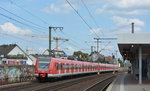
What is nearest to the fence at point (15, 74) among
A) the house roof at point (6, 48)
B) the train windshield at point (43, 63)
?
the train windshield at point (43, 63)

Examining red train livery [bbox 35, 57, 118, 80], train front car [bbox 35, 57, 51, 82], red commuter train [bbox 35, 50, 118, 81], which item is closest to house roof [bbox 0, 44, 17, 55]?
red train livery [bbox 35, 57, 118, 80]

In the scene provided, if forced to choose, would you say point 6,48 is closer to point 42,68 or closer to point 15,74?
point 15,74

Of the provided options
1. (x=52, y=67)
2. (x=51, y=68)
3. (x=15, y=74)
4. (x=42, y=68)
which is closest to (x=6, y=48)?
(x=15, y=74)

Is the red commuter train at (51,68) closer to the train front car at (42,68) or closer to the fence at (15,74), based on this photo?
the train front car at (42,68)

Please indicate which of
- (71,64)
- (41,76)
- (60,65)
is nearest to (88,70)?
(71,64)

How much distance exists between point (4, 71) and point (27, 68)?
697cm

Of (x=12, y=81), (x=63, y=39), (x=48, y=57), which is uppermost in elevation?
(x=63, y=39)

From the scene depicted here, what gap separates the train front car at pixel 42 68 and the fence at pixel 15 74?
210 centimetres

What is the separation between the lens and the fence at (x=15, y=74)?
1202 inches

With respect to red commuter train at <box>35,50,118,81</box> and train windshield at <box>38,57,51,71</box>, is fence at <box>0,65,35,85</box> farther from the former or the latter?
train windshield at <box>38,57,51,71</box>

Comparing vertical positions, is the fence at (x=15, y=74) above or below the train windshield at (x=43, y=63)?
below

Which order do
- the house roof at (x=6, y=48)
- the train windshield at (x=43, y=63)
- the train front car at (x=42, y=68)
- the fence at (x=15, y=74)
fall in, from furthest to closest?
the house roof at (x=6, y=48) < the train windshield at (x=43, y=63) < the train front car at (x=42, y=68) < the fence at (x=15, y=74)

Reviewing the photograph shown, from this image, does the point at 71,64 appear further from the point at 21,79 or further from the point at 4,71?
the point at 4,71

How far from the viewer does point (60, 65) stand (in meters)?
36.8
